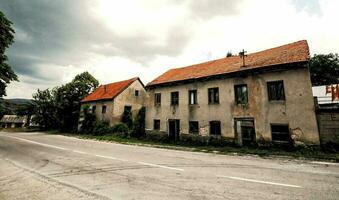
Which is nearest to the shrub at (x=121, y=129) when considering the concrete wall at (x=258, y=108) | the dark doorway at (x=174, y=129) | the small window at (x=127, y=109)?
the small window at (x=127, y=109)

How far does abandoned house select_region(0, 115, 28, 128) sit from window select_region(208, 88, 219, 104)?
91.6 metres

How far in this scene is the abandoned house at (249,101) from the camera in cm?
1302

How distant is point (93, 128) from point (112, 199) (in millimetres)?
26567

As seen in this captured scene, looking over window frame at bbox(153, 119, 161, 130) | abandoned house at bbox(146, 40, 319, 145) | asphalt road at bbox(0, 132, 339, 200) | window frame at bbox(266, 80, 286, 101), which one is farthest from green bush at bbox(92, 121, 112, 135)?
window frame at bbox(266, 80, 286, 101)

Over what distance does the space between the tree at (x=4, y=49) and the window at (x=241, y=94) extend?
16.7 metres

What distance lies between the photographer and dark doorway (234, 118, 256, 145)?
581 inches

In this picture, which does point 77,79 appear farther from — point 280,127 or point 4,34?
→ point 280,127

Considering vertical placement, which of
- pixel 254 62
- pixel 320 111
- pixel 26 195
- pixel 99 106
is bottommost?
pixel 26 195

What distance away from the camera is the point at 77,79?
4553 cm

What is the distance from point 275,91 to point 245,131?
3.70 m

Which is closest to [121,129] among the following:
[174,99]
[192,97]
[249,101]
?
[174,99]

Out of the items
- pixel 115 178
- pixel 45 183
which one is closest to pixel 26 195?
pixel 45 183

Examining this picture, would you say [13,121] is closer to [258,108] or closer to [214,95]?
[214,95]

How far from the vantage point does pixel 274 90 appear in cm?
1421
